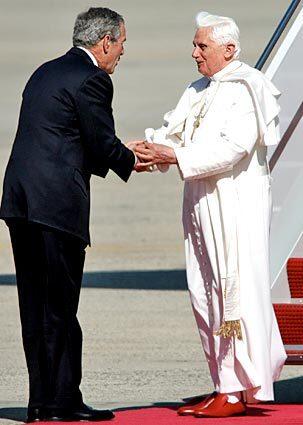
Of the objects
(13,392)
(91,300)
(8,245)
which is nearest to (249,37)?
(8,245)

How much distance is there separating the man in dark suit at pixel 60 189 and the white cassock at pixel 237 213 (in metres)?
0.38

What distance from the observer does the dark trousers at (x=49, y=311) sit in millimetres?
7844

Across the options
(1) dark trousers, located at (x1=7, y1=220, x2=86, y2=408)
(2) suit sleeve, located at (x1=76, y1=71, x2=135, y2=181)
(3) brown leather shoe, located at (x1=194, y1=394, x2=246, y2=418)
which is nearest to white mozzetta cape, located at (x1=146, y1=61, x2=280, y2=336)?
(2) suit sleeve, located at (x1=76, y1=71, x2=135, y2=181)

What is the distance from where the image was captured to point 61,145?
7.77m

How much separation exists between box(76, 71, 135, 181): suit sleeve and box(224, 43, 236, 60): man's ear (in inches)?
21.9

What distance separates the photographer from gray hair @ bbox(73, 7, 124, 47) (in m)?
7.79

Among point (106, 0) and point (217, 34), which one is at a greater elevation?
point (106, 0)

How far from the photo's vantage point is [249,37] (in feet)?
104

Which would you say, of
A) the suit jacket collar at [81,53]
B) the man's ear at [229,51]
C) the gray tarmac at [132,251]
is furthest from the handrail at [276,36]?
the gray tarmac at [132,251]

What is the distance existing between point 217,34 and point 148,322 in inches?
166

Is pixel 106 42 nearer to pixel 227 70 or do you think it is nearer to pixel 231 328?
pixel 227 70

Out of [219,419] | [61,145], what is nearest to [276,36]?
[61,145]

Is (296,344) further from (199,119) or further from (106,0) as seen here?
(106,0)

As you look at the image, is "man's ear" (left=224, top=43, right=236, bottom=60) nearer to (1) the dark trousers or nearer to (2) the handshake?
(2) the handshake
